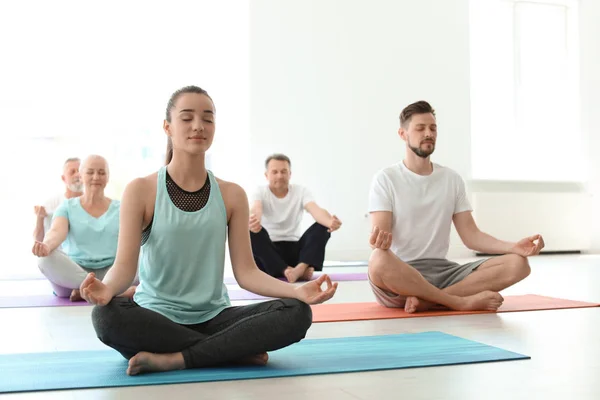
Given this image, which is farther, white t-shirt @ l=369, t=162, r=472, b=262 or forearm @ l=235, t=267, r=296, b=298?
white t-shirt @ l=369, t=162, r=472, b=262

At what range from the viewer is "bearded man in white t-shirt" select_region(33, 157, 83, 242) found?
16.5ft

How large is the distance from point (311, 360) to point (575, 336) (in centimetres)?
104

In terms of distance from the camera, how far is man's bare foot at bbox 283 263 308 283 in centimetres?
530

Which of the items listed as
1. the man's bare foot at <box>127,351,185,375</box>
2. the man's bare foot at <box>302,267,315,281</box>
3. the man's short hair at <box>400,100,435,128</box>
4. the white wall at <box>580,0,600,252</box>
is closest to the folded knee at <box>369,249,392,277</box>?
the man's short hair at <box>400,100,435,128</box>

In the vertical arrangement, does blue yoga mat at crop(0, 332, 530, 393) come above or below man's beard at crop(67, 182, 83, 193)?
below

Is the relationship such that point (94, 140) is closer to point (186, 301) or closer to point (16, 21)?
point (16, 21)

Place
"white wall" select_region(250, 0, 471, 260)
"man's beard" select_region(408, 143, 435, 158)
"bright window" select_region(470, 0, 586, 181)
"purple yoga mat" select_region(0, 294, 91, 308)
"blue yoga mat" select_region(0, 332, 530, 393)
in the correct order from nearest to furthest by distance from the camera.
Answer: "blue yoga mat" select_region(0, 332, 530, 393) → "man's beard" select_region(408, 143, 435, 158) → "purple yoga mat" select_region(0, 294, 91, 308) → "white wall" select_region(250, 0, 471, 260) → "bright window" select_region(470, 0, 586, 181)

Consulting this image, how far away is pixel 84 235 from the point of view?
4434 millimetres

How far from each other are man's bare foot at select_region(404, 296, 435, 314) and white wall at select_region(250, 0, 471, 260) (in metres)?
4.08

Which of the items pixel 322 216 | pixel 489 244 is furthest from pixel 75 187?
pixel 489 244

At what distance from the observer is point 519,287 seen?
15.8ft

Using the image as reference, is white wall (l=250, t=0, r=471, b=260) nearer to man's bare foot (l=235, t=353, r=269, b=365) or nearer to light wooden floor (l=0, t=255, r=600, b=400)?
light wooden floor (l=0, t=255, r=600, b=400)

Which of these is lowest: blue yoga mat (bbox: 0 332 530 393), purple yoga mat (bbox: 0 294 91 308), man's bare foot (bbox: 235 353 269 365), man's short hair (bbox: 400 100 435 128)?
purple yoga mat (bbox: 0 294 91 308)

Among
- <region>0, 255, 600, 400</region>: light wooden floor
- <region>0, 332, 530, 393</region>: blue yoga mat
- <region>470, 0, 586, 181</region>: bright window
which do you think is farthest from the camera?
<region>470, 0, 586, 181</region>: bright window
